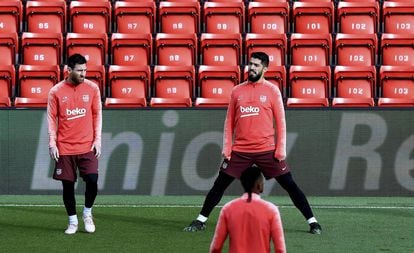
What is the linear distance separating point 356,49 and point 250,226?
976 cm

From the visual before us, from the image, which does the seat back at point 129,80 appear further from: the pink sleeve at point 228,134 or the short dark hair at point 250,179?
the short dark hair at point 250,179

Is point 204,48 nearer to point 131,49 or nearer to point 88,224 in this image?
point 131,49

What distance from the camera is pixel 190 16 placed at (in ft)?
49.9

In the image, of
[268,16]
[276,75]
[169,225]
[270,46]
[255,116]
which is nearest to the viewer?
[255,116]

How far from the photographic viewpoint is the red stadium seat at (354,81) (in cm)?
1417

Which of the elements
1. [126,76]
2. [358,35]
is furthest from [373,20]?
[126,76]

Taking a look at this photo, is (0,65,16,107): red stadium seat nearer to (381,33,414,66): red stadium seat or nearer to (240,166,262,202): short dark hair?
(381,33,414,66): red stadium seat

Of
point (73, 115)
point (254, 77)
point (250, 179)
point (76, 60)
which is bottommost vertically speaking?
point (250, 179)

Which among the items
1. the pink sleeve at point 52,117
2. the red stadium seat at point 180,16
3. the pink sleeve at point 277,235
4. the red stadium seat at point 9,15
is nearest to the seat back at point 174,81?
the red stadium seat at point 180,16

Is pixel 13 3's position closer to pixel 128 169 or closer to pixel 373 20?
pixel 128 169

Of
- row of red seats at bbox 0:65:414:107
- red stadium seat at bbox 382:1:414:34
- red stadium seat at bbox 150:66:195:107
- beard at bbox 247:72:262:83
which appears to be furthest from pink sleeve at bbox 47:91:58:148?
red stadium seat at bbox 382:1:414:34

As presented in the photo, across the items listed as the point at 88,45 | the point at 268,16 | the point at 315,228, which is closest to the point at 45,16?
the point at 88,45

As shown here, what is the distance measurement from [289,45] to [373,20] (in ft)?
4.59

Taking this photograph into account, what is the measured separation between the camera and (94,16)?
1524 centimetres
